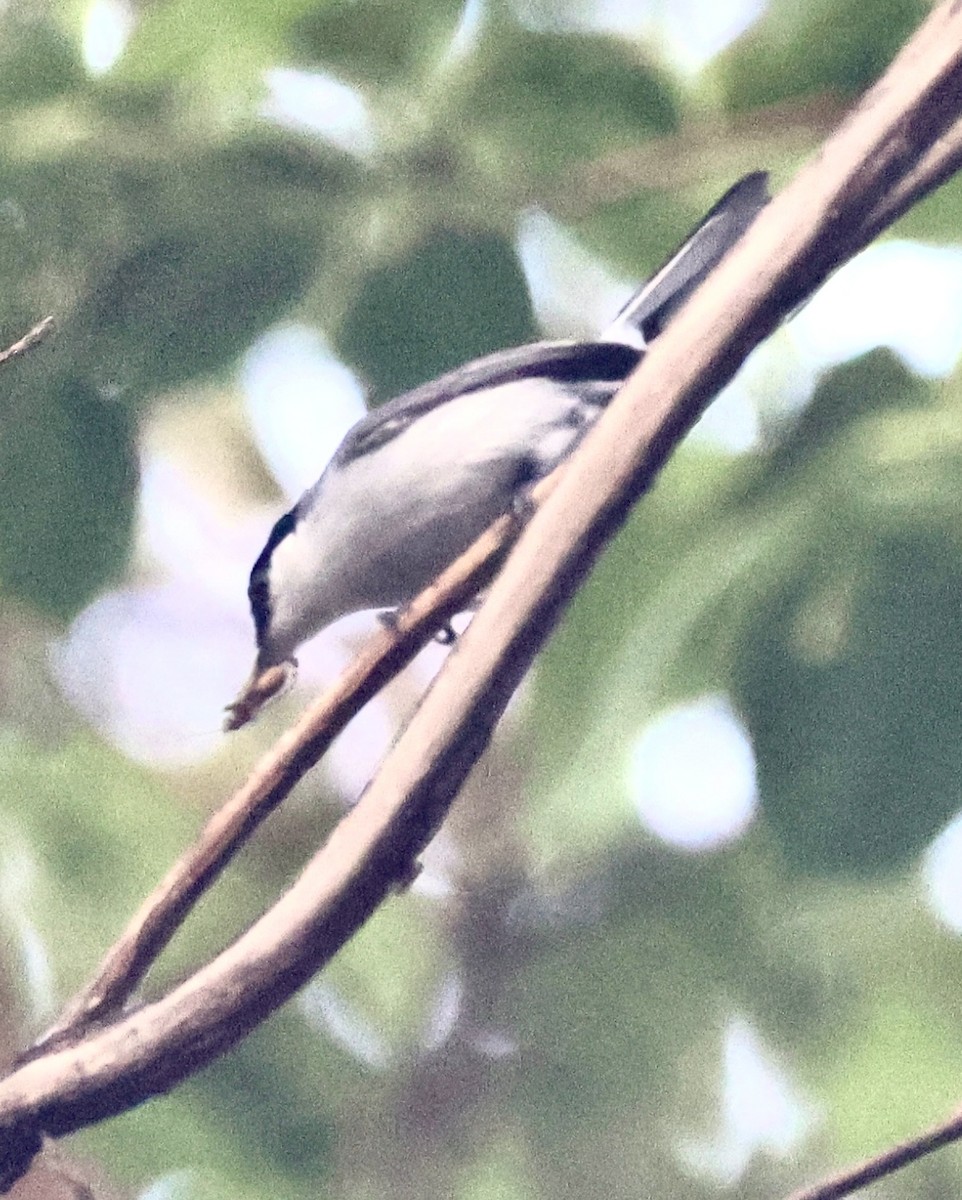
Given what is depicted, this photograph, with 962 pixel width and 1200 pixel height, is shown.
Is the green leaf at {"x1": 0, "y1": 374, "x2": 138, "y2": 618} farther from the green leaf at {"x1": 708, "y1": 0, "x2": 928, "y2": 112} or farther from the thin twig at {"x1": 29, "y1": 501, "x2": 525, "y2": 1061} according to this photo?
the green leaf at {"x1": 708, "y1": 0, "x2": 928, "y2": 112}

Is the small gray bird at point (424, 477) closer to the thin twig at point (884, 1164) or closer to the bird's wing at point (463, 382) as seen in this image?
the bird's wing at point (463, 382)

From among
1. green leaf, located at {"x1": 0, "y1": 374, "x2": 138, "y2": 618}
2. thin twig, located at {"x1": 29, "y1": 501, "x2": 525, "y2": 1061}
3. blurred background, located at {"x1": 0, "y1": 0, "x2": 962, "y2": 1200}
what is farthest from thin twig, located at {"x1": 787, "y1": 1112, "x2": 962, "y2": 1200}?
green leaf, located at {"x1": 0, "y1": 374, "x2": 138, "y2": 618}

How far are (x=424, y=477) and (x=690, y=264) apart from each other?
0.14 m

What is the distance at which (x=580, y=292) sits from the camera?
57 centimetres

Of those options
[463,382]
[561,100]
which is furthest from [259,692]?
[561,100]

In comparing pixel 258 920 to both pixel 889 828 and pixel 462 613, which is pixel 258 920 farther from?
pixel 889 828

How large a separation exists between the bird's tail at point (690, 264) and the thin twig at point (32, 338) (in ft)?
0.81

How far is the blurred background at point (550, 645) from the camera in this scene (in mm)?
527

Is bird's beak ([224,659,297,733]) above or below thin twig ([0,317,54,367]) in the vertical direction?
below

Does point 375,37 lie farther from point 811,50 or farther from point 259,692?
point 259,692

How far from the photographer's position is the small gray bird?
0.54 m

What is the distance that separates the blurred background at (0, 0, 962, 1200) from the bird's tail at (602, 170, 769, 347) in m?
0.01

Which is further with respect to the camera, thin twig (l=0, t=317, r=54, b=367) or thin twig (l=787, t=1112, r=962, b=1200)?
thin twig (l=0, t=317, r=54, b=367)

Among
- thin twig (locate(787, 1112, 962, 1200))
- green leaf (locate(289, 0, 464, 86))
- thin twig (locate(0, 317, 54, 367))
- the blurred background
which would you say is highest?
green leaf (locate(289, 0, 464, 86))
